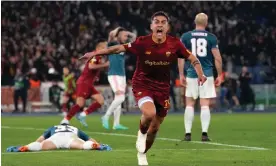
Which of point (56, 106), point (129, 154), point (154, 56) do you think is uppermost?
point (154, 56)

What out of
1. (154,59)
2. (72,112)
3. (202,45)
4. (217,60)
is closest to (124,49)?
(154,59)

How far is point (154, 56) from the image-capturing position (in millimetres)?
12422

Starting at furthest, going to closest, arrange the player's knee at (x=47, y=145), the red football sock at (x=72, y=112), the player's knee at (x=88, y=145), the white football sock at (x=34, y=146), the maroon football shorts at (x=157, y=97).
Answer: the red football sock at (x=72, y=112), the player's knee at (x=47, y=145), the player's knee at (x=88, y=145), the white football sock at (x=34, y=146), the maroon football shorts at (x=157, y=97)

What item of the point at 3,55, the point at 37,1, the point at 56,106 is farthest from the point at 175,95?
the point at 37,1

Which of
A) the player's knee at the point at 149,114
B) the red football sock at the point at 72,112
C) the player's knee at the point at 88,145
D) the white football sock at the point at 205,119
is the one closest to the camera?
the player's knee at the point at 149,114

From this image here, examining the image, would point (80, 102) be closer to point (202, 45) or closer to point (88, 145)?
point (202, 45)

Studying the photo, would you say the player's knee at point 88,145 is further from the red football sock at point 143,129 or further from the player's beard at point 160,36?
the player's beard at point 160,36

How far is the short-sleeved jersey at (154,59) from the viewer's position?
12406 mm

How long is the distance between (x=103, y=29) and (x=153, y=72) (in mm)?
34843

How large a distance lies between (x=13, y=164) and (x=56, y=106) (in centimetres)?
2790

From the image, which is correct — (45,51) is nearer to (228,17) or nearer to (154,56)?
(228,17)

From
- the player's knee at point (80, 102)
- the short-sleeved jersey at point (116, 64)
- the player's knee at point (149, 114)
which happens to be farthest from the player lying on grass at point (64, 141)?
the short-sleeved jersey at point (116, 64)

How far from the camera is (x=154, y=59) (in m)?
12.4

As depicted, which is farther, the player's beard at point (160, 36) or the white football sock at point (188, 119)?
the white football sock at point (188, 119)
